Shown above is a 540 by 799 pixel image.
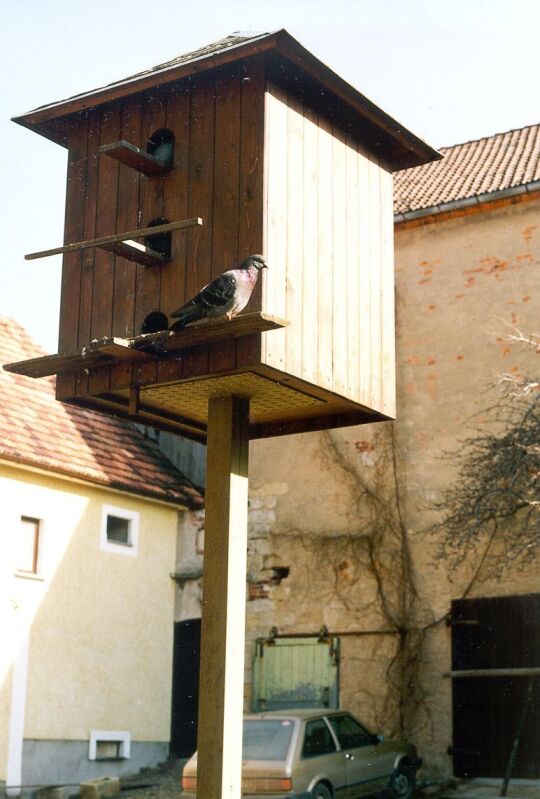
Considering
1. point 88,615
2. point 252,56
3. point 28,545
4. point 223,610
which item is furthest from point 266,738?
point 252,56

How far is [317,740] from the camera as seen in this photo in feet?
38.7

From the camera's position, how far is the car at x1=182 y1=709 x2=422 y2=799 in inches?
438

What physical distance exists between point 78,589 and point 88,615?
37 centimetres

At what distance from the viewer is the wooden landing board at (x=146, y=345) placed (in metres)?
6.75

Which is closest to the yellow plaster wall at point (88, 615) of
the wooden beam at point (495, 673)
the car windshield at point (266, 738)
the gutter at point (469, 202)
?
the car windshield at point (266, 738)

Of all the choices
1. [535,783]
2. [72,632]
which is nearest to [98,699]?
[72,632]

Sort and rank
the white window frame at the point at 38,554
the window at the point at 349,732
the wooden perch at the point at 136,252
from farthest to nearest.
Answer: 1. the white window frame at the point at 38,554
2. the window at the point at 349,732
3. the wooden perch at the point at 136,252

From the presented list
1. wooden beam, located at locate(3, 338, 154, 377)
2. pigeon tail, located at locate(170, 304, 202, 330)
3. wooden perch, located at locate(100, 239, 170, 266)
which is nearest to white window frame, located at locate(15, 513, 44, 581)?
wooden beam, located at locate(3, 338, 154, 377)

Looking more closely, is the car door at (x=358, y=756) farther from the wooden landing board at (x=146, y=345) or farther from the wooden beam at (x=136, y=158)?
the wooden beam at (x=136, y=158)

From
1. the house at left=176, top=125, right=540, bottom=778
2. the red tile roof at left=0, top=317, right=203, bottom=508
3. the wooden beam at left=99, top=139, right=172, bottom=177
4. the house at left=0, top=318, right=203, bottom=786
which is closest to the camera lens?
the wooden beam at left=99, top=139, right=172, bottom=177

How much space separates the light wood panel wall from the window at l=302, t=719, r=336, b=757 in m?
4.69

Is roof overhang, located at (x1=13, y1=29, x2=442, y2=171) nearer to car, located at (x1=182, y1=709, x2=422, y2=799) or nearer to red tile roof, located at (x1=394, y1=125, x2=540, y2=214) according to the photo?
car, located at (x1=182, y1=709, x2=422, y2=799)

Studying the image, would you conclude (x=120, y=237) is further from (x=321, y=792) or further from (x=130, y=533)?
(x=130, y=533)

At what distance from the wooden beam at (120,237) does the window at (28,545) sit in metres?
7.81
